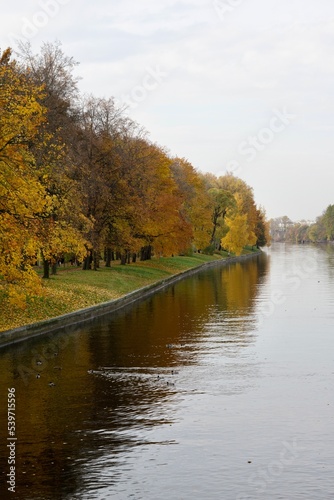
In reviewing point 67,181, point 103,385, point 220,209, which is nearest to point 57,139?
point 67,181

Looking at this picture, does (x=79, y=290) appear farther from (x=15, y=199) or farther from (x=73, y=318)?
(x=15, y=199)

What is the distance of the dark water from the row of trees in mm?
4890

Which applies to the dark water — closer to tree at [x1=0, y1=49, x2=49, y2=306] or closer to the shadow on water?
the shadow on water

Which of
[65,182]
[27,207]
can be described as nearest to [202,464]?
[27,207]

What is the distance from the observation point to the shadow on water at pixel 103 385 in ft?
41.2

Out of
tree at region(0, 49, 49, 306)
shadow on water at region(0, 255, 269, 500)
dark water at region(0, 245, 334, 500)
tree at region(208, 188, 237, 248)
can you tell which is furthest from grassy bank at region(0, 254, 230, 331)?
tree at region(208, 188, 237, 248)

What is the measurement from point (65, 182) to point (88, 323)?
12.4 m

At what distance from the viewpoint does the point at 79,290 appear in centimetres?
4181

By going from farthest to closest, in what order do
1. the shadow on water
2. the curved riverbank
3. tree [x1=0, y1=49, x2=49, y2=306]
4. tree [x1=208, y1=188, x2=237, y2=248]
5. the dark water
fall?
tree [x1=208, y1=188, x2=237, y2=248] → tree [x1=0, y1=49, x2=49, y2=306] → the curved riverbank → the shadow on water → the dark water

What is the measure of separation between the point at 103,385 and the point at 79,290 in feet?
74.4

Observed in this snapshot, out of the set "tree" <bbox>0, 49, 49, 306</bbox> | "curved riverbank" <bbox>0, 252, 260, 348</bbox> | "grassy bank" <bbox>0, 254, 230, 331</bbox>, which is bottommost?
"curved riverbank" <bbox>0, 252, 260, 348</bbox>

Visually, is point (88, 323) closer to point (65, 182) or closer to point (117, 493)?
point (65, 182)

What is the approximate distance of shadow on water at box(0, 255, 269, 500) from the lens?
1256 centimetres

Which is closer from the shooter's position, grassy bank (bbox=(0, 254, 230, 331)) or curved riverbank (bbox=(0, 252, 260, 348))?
curved riverbank (bbox=(0, 252, 260, 348))
